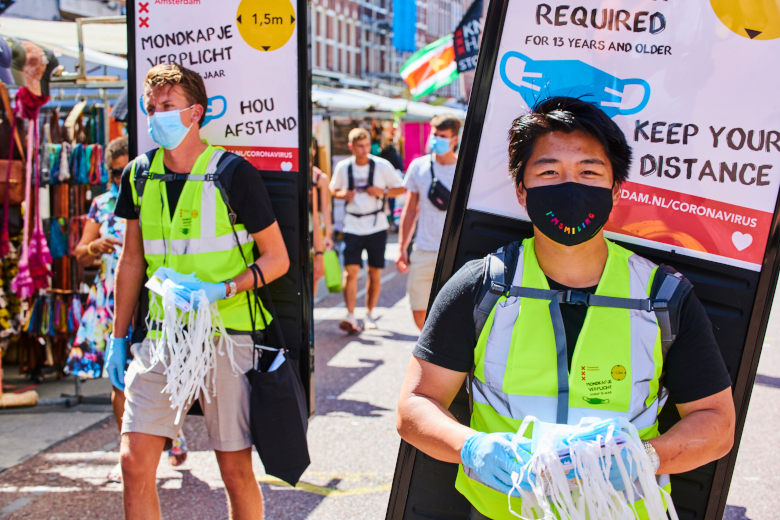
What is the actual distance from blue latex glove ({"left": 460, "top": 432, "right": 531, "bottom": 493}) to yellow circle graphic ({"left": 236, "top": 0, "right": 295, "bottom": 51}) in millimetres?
2114

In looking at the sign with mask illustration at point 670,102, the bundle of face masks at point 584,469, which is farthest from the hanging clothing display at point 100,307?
the bundle of face masks at point 584,469

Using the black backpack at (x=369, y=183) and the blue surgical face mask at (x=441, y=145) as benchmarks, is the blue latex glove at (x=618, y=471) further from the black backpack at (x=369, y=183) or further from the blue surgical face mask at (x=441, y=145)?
the black backpack at (x=369, y=183)

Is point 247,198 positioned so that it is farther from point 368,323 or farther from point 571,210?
point 368,323

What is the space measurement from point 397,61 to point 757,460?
41268 mm

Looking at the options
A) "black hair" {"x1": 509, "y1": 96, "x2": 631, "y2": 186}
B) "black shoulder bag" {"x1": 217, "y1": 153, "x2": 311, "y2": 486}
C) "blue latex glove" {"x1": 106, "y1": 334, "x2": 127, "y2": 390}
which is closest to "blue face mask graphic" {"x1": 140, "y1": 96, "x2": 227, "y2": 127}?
"black shoulder bag" {"x1": 217, "y1": 153, "x2": 311, "y2": 486}

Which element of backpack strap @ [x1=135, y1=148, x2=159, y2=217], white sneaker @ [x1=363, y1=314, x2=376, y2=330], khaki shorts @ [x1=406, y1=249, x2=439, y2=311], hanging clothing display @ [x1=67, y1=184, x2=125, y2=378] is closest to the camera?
backpack strap @ [x1=135, y1=148, x2=159, y2=217]

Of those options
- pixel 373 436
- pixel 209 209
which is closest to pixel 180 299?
pixel 209 209

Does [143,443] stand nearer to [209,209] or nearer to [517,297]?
[209,209]

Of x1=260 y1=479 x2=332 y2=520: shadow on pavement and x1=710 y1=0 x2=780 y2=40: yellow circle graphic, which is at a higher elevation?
x1=710 y1=0 x2=780 y2=40: yellow circle graphic

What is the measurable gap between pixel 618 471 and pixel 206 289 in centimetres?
163

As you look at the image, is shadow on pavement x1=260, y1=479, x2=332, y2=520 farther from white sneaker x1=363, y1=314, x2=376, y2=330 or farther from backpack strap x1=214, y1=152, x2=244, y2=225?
white sneaker x1=363, y1=314, x2=376, y2=330

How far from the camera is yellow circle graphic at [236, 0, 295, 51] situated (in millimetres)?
3051

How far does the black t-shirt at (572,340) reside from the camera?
165 cm

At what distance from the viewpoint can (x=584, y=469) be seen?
4.83 ft
